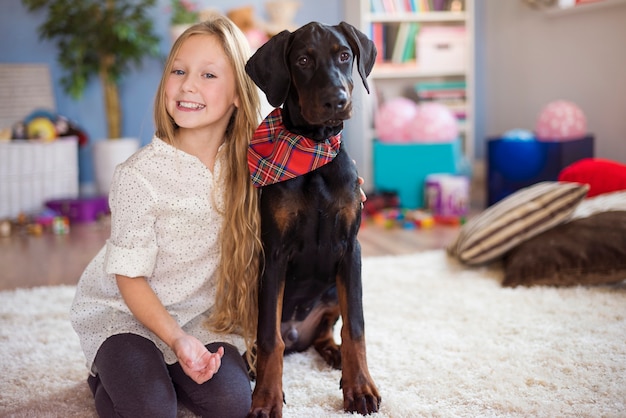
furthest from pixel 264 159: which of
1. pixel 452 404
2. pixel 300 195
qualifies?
pixel 452 404

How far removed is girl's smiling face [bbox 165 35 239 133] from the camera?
155 cm

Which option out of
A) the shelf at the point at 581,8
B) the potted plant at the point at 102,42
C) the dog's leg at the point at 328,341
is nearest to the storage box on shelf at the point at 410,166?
the shelf at the point at 581,8

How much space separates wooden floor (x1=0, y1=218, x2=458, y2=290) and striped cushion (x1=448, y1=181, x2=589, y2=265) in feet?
1.77

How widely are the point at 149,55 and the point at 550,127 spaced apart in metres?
2.92

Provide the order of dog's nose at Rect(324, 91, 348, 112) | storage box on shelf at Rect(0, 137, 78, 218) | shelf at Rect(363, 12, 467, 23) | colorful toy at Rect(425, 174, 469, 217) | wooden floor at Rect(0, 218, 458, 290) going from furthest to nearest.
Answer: shelf at Rect(363, 12, 467, 23), storage box on shelf at Rect(0, 137, 78, 218), colorful toy at Rect(425, 174, 469, 217), wooden floor at Rect(0, 218, 458, 290), dog's nose at Rect(324, 91, 348, 112)

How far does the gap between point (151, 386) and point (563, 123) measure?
303cm

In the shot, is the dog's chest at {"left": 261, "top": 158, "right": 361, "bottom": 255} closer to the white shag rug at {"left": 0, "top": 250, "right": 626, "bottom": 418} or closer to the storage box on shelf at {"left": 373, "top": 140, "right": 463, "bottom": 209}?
the white shag rug at {"left": 0, "top": 250, "right": 626, "bottom": 418}

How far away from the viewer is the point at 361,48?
1492 mm

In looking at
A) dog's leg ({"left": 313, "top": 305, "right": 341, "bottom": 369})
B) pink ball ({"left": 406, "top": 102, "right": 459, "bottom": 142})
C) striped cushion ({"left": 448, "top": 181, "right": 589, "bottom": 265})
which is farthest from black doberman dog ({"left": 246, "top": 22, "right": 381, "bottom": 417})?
pink ball ({"left": 406, "top": 102, "right": 459, "bottom": 142})

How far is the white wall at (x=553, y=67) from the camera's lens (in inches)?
152

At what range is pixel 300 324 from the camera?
1.75 meters

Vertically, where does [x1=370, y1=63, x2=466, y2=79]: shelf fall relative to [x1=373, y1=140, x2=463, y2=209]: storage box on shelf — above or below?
above

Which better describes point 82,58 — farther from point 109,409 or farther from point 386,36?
point 109,409

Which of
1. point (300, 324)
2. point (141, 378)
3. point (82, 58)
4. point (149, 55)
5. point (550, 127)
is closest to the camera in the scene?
point (141, 378)
